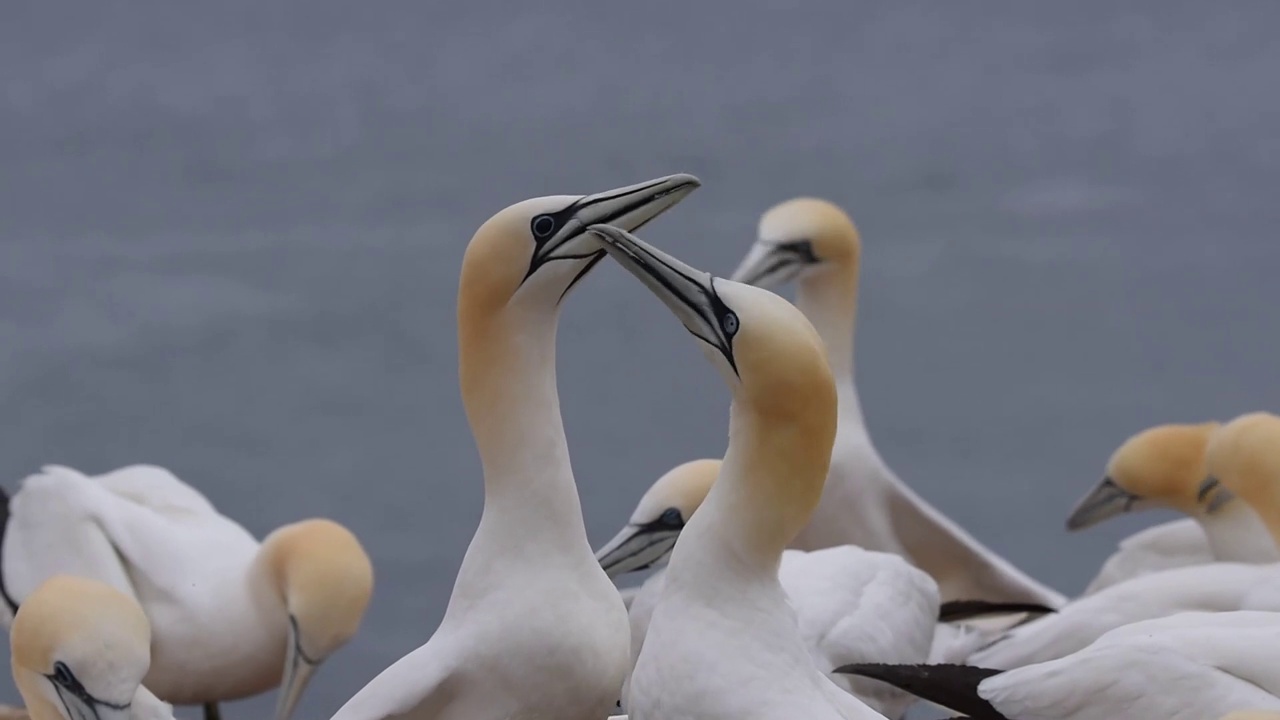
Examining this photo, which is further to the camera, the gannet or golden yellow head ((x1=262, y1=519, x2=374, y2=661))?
the gannet

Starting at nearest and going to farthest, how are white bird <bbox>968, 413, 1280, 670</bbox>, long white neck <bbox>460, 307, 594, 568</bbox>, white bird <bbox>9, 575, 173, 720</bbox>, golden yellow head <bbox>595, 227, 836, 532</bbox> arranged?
golden yellow head <bbox>595, 227, 836, 532</bbox> → long white neck <bbox>460, 307, 594, 568</bbox> → white bird <bbox>9, 575, 173, 720</bbox> → white bird <bbox>968, 413, 1280, 670</bbox>

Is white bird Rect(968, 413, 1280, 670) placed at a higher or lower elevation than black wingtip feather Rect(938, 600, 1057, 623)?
higher

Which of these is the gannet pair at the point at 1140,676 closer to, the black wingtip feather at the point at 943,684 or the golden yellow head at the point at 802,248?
the black wingtip feather at the point at 943,684

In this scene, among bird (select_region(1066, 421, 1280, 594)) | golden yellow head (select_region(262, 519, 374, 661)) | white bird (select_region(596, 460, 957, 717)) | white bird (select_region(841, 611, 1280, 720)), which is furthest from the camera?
bird (select_region(1066, 421, 1280, 594))

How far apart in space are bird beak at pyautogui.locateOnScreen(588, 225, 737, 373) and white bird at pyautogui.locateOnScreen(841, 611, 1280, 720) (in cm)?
101

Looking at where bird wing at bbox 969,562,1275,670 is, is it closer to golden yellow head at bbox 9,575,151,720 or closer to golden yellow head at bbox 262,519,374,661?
golden yellow head at bbox 262,519,374,661

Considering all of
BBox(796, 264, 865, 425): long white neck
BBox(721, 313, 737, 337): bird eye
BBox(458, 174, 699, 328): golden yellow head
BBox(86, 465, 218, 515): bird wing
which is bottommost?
BBox(86, 465, 218, 515): bird wing

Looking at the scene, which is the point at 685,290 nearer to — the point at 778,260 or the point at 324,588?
the point at 324,588

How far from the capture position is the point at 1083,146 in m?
10.9

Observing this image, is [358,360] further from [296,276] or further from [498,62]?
[498,62]

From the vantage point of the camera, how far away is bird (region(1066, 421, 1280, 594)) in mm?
5777

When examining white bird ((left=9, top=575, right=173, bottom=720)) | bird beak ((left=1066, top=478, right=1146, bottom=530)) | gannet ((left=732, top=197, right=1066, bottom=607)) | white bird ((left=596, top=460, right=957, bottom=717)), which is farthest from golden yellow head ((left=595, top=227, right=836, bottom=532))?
bird beak ((left=1066, top=478, right=1146, bottom=530))

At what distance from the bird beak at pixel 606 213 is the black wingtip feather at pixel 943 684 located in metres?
1.04

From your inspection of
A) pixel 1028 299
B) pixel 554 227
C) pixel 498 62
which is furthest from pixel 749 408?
pixel 498 62
